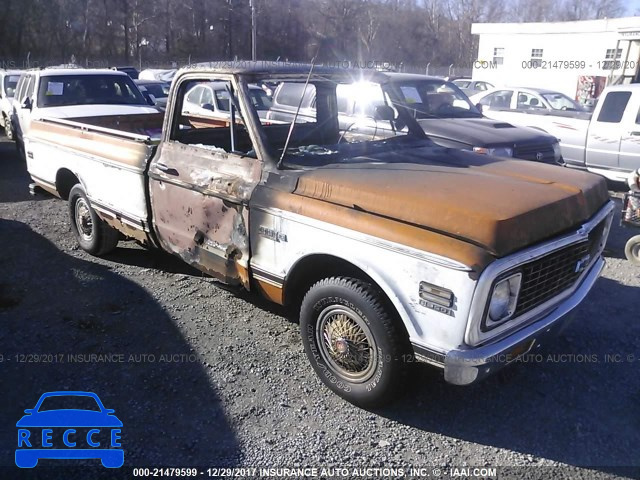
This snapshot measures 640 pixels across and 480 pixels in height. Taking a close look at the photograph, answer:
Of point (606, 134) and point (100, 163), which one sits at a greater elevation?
point (606, 134)

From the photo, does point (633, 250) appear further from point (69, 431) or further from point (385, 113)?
point (69, 431)

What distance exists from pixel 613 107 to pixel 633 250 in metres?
4.09

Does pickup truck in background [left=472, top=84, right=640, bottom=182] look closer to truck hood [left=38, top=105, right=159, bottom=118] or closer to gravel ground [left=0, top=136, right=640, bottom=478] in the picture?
gravel ground [left=0, top=136, right=640, bottom=478]

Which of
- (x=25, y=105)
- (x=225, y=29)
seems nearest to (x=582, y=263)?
(x=25, y=105)

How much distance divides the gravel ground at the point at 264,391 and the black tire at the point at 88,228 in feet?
1.99

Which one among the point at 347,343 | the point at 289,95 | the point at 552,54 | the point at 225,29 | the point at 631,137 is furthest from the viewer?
the point at 225,29

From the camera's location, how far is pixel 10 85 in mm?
14742

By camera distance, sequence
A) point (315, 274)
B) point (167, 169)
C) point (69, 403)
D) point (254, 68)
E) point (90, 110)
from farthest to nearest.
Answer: point (90, 110) < point (167, 169) < point (254, 68) < point (315, 274) < point (69, 403)

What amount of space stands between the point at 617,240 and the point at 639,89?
135 inches

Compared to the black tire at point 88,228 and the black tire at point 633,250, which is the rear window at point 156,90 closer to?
the black tire at point 88,228

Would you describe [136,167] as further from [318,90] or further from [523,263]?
[523,263]

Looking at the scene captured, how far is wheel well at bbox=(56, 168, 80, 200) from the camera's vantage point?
234 inches

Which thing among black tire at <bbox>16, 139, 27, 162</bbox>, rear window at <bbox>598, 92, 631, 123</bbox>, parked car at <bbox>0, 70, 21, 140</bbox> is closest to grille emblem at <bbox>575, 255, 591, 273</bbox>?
rear window at <bbox>598, 92, 631, 123</bbox>

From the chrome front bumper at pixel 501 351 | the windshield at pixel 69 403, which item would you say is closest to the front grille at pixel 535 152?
the chrome front bumper at pixel 501 351
